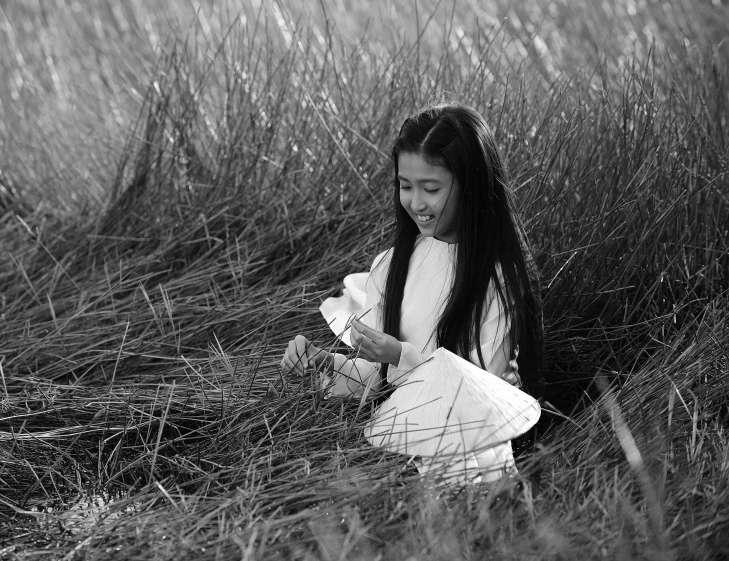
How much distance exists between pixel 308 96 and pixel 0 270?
81 centimetres

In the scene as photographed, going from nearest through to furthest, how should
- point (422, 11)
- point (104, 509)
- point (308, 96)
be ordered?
1. point (104, 509)
2. point (308, 96)
3. point (422, 11)

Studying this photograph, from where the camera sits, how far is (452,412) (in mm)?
1397

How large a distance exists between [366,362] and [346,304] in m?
0.19

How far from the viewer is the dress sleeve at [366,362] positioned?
162 cm

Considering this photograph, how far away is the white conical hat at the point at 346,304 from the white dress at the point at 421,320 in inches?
2.2

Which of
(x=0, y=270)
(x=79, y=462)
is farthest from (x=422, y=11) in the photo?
(x=79, y=462)

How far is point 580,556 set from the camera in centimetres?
113

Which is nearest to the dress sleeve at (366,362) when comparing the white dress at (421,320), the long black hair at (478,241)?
the white dress at (421,320)

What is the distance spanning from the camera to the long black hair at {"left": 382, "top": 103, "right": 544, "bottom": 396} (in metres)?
1.56

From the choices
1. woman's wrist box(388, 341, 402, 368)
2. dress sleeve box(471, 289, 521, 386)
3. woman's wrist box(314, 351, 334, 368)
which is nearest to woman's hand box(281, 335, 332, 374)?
woman's wrist box(314, 351, 334, 368)

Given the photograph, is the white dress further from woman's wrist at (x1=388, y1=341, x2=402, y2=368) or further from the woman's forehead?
the woman's forehead

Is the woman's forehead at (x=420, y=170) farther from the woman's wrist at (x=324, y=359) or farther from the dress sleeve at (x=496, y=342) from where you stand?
the woman's wrist at (x=324, y=359)

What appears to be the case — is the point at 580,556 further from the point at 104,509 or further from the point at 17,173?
the point at 17,173

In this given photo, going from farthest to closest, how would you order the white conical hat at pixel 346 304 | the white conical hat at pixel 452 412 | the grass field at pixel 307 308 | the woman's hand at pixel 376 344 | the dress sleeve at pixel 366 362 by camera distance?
1. the white conical hat at pixel 346 304
2. the dress sleeve at pixel 366 362
3. the woman's hand at pixel 376 344
4. the white conical hat at pixel 452 412
5. the grass field at pixel 307 308
